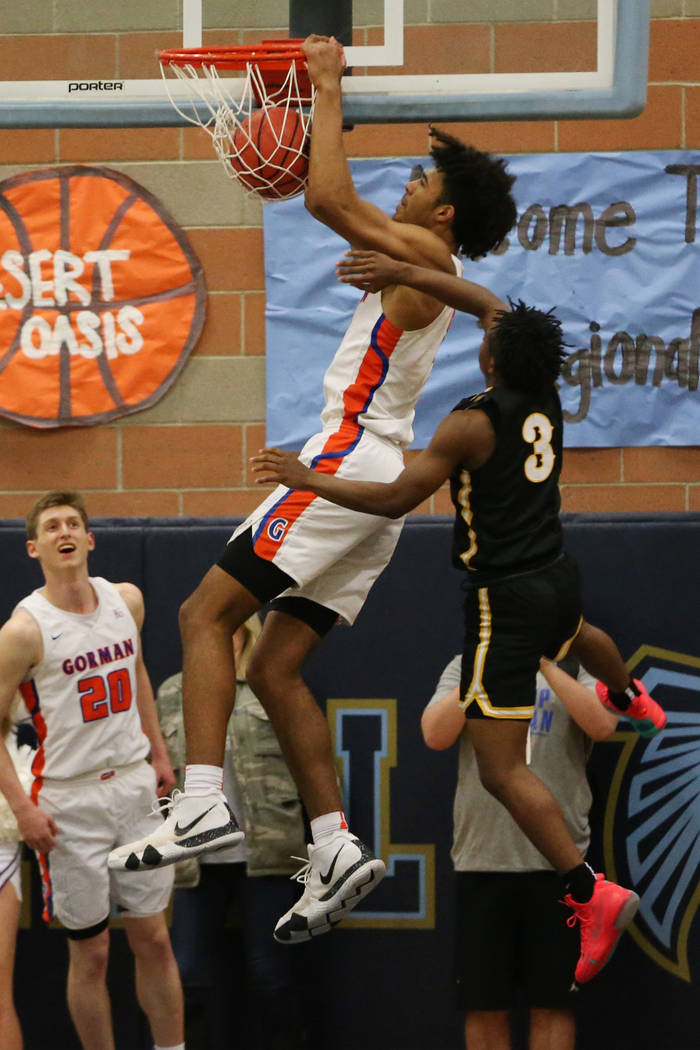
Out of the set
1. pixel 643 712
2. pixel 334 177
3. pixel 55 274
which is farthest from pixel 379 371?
pixel 55 274

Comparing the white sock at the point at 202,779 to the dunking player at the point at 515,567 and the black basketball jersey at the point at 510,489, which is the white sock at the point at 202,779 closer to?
the dunking player at the point at 515,567

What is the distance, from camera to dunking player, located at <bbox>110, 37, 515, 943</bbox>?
361cm

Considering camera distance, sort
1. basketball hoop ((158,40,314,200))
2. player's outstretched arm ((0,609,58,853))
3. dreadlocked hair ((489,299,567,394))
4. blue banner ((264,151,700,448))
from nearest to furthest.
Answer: basketball hoop ((158,40,314,200)), dreadlocked hair ((489,299,567,394)), player's outstretched arm ((0,609,58,853)), blue banner ((264,151,700,448))

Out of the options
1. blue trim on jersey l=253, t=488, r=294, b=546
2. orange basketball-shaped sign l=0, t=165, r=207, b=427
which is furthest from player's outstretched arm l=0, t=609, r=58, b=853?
blue trim on jersey l=253, t=488, r=294, b=546

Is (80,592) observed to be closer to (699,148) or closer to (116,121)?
(116,121)

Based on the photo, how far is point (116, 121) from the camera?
385 cm

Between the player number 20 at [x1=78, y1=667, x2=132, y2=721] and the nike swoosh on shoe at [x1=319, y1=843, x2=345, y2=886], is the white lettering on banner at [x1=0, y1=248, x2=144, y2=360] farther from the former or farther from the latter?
the nike swoosh on shoe at [x1=319, y1=843, x2=345, y2=886]

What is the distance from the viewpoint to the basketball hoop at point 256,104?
3621 millimetres

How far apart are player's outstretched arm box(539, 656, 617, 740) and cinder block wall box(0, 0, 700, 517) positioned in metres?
1.14

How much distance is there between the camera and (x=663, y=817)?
19.7 ft

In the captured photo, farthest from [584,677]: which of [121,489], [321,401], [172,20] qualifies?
[172,20]

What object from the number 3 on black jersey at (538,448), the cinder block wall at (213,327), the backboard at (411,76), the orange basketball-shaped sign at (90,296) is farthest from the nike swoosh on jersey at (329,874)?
the orange basketball-shaped sign at (90,296)

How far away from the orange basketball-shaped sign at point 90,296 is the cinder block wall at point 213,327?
0.24ft

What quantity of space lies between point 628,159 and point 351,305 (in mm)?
1309
